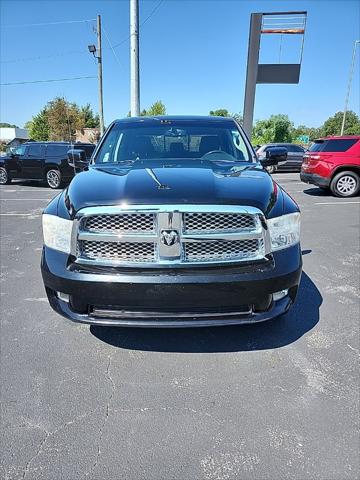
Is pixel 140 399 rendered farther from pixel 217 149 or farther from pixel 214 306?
pixel 217 149

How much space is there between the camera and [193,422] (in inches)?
80.3

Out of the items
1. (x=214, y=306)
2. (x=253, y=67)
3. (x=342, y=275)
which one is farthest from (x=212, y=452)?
(x=253, y=67)

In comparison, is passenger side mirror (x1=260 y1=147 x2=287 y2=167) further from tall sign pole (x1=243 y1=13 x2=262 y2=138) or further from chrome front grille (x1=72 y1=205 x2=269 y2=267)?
tall sign pole (x1=243 y1=13 x2=262 y2=138)

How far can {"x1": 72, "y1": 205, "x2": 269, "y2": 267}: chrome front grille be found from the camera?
7.04ft

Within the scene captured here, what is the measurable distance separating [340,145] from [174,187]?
9.89 meters

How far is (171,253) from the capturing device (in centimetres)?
216

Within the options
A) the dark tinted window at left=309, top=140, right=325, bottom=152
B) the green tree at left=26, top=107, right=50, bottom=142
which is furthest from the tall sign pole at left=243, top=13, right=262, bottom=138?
the green tree at left=26, top=107, right=50, bottom=142

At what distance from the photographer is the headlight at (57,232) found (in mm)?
2268

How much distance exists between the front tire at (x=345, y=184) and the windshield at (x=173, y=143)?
7.98m

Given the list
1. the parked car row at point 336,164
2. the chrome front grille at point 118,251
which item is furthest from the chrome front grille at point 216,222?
the parked car row at point 336,164

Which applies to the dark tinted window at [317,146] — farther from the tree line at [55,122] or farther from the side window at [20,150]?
the tree line at [55,122]

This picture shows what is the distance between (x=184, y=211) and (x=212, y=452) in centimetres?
136

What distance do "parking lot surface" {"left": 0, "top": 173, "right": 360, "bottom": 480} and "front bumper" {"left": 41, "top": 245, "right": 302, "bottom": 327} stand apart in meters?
0.47

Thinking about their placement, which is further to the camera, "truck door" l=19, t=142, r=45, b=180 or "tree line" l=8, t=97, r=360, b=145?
"tree line" l=8, t=97, r=360, b=145
